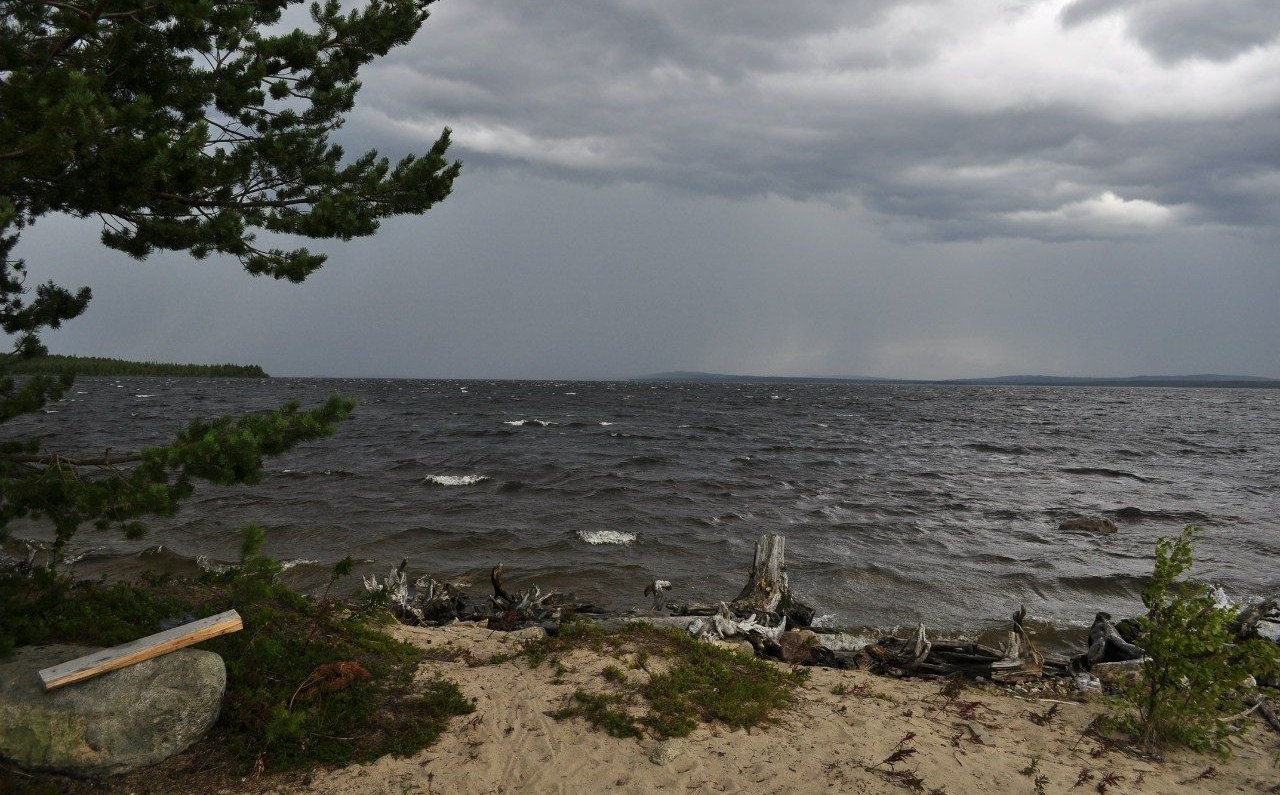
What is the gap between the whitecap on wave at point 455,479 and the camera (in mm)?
22766

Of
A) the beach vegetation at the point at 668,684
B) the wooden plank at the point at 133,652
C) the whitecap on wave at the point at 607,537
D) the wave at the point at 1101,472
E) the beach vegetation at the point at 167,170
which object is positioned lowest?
the whitecap on wave at the point at 607,537

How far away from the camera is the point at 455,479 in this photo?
23391 mm

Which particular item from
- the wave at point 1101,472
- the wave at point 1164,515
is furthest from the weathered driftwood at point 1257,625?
the wave at point 1101,472

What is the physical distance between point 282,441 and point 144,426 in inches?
1814

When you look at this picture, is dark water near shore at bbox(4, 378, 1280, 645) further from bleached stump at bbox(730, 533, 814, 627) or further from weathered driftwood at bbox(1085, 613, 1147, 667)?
weathered driftwood at bbox(1085, 613, 1147, 667)

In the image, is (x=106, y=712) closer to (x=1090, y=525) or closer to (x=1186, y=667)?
(x=1186, y=667)

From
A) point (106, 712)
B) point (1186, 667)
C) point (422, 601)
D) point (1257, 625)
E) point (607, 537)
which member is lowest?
point (607, 537)

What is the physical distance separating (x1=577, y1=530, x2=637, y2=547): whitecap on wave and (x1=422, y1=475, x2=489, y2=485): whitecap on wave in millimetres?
7686

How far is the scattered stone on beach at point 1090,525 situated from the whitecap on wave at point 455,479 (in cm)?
1768

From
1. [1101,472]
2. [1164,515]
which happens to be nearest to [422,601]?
[1164,515]

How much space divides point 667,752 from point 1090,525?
1746 cm

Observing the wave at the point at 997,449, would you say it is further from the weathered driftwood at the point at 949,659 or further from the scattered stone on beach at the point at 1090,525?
the weathered driftwood at the point at 949,659

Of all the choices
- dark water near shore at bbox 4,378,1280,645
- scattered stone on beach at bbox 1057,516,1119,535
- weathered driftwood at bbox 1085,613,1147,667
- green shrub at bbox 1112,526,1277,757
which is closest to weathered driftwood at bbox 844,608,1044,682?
weathered driftwood at bbox 1085,613,1147,667

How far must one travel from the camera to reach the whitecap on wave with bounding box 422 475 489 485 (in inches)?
896
